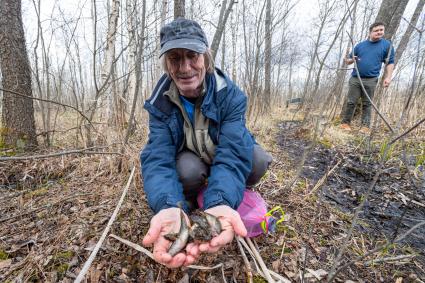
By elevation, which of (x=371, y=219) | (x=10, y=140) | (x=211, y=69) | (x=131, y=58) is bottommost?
(x=371, y=219)

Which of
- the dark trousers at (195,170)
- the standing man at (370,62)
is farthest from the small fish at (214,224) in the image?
the standing man at (370,62)

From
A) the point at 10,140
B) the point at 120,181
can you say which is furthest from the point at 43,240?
the point at 10,140

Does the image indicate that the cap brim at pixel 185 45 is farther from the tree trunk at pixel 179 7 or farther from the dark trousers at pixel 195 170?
the tree trunk at pixel 179 7

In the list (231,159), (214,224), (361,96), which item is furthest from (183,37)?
(361,96)

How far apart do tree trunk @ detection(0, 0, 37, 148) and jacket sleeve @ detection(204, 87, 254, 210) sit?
107 inches

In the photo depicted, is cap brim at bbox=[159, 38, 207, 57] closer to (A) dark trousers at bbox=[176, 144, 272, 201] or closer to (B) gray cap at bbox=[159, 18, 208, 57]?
(B) gray cap at bbox=[159, 18, 208, 57]

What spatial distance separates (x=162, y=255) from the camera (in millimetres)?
939

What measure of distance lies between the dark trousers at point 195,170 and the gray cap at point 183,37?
675 mm

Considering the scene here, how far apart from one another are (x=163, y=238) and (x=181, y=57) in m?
1.00

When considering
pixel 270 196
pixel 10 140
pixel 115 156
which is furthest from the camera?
pixel 10 140

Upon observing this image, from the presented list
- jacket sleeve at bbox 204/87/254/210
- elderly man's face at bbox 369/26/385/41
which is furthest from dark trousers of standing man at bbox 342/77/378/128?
jacket sleeve at bbox 204/87/254/210

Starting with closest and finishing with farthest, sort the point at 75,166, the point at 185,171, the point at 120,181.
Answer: the point at 185,171, the point at 120,181, the point at 75,166

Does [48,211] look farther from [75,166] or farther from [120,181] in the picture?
[75,166]

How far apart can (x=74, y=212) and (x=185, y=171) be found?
872 millimetres
